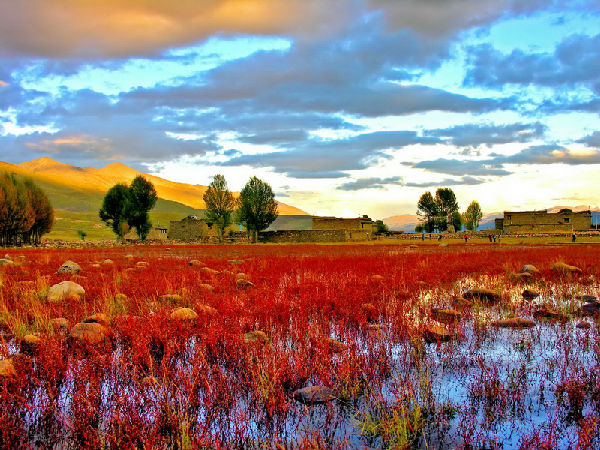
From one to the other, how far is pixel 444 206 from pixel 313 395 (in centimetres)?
11614

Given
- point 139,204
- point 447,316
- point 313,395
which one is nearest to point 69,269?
point 447,316

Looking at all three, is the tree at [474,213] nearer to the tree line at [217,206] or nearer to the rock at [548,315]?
the tree line at [217,206]

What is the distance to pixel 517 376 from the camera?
4781 millimetres

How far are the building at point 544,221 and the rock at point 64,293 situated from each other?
275 feet

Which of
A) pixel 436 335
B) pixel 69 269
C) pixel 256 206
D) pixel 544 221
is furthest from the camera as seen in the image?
pixel 544 221

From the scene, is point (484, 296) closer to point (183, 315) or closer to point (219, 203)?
point (183, 315)

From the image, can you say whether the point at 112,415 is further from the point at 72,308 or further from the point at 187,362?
the point at 72,308

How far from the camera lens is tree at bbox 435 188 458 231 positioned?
112 metres

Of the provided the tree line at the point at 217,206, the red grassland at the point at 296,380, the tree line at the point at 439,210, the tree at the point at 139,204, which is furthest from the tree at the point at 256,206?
the red grassland at the point at 296,380

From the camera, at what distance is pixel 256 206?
74.1 metres

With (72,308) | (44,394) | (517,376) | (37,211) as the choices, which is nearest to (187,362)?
(44,394)

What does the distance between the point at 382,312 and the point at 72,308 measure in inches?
258

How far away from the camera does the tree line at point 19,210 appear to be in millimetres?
48188

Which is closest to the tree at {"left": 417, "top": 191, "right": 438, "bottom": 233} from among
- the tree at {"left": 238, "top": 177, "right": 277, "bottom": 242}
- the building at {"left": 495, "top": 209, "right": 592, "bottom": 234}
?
the building at {"left": 495, "top": 209, "right": 592, "bottom": 234}
